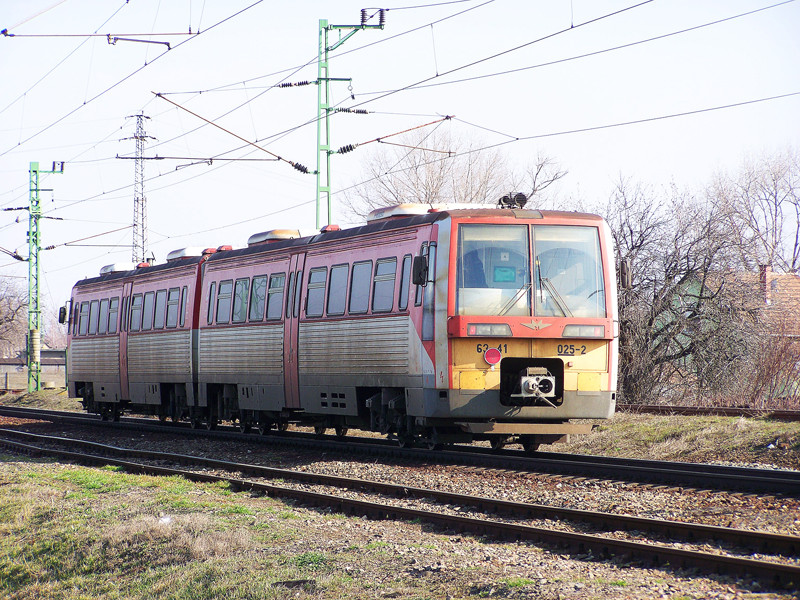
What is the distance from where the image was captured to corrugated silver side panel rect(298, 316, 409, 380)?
43.1 ft

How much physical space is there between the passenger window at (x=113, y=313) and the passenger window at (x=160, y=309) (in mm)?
2691

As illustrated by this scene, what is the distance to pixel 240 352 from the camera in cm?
1759

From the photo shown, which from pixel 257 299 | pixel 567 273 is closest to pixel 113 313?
pixel 257 299

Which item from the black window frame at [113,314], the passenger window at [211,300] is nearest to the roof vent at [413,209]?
the passenger window at [211,300]

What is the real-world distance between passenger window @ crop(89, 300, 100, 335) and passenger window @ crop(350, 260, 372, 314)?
12754 mm

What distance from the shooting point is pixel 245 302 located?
17.5 meters

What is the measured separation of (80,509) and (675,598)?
7.41 metres

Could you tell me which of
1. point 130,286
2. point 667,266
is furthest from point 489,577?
point 667,266

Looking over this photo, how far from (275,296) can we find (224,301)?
2203 mm

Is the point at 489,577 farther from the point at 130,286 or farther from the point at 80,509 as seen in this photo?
the point at 130,286

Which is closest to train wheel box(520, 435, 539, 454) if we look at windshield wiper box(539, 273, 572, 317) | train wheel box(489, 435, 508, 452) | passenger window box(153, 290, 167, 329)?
train wheel box(489, 435, 508, 452)

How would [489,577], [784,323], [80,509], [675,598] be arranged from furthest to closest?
[784,323] < [80,509] < [489,577] < [675,598]

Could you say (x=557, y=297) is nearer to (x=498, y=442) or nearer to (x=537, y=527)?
(x=498, y=442)

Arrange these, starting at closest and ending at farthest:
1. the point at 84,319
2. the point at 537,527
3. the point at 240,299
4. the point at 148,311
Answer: the point at 537,527 → the point at 240,299 → the point at 148,311 → the point at 84,319
